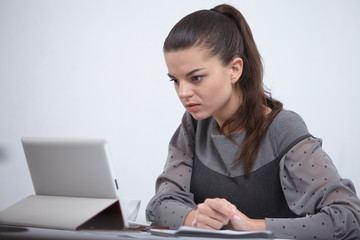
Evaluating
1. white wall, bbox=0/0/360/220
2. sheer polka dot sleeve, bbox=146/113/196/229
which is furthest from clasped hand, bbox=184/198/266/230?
white wall, bbox=0/0/360/220

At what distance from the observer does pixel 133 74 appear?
2.94 metres

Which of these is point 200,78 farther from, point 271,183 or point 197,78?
point 271,183

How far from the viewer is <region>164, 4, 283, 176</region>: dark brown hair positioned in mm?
1342

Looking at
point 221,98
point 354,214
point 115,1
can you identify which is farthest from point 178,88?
point 115,1

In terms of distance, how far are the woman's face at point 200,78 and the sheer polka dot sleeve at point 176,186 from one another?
22 centimetres

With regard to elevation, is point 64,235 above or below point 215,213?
above

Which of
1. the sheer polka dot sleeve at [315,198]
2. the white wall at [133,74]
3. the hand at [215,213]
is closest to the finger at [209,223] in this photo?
the hand at [215,213]

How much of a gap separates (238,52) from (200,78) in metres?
0.19

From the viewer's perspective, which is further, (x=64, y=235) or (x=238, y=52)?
(x=238, y=52)

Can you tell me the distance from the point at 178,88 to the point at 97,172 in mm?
494

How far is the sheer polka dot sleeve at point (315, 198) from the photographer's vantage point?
3.73 feet

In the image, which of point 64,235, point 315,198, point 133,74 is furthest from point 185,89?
point 133,74

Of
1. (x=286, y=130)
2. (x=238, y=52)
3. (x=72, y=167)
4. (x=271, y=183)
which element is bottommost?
(x=271, y=183)

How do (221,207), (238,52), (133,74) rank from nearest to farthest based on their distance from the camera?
(221,207), (238,52), (133,74)
